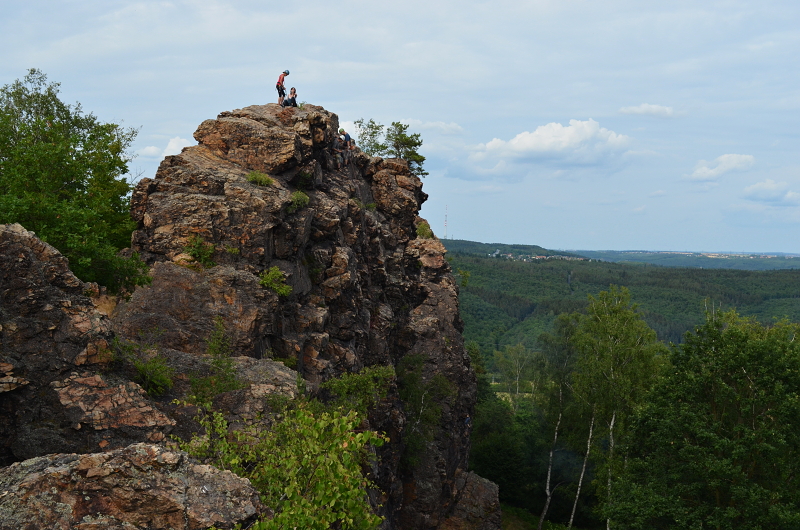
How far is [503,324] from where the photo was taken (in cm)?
18475

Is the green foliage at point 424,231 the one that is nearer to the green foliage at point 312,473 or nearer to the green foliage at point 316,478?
the green foliage at point 312,473

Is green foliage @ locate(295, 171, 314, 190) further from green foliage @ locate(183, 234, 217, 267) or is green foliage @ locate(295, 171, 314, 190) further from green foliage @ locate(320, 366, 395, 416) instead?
green foliage @ locate(320, 366, 395, 416)

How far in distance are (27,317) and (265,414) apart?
7.02 metres

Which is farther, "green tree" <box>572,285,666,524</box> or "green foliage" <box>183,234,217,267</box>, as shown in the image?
"green tree" <box>572,285,666,524</box>

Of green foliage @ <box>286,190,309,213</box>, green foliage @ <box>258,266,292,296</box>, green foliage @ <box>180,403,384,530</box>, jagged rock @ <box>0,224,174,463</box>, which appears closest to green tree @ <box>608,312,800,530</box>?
green foliage @ <box>258,266,292,296</box>

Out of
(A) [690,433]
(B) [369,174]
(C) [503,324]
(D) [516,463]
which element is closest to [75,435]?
(A) [690,433]

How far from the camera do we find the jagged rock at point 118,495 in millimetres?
7758

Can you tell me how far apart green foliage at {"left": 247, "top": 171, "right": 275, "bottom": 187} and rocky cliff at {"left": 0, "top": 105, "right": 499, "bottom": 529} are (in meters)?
0.11

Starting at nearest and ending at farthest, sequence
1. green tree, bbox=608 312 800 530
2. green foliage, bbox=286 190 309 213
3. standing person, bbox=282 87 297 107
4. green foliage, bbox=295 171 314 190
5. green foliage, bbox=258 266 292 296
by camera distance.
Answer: green foliage, bbox=258 266 292 296
green tree, bbox=608 312 800 530
green foliage, bbox=286 190 309 213
green foliage, bbox=295 171 314 190
standing person, bbox=282 87 297 107

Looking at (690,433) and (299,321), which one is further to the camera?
(690,433)

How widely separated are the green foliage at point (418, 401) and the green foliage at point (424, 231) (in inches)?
518

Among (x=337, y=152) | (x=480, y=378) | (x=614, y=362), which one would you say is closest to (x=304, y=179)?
(x=337, y=152)

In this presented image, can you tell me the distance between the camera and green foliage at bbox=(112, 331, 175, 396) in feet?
51.0

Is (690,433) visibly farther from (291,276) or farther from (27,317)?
(27,317)
